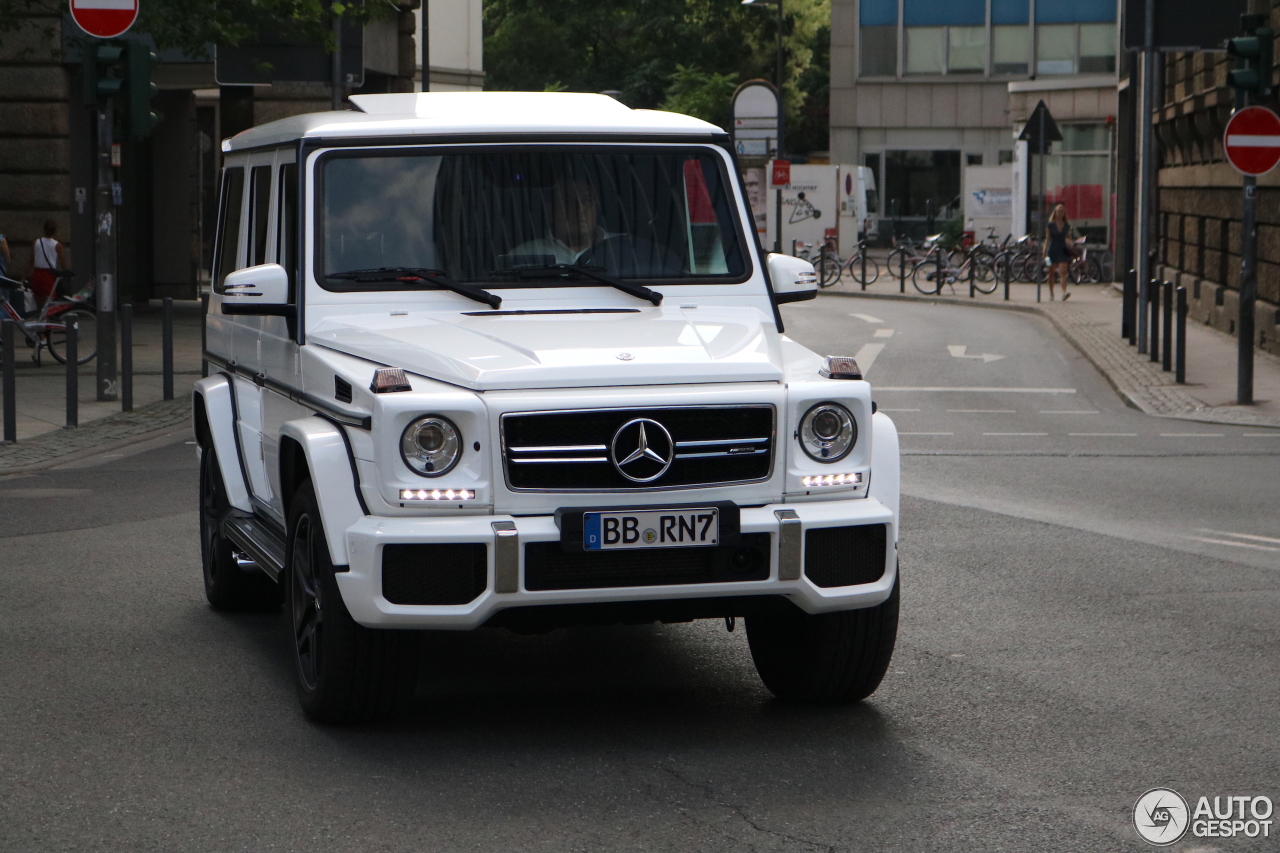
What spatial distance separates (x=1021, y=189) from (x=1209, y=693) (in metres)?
35.8

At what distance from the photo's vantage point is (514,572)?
17.2 ft

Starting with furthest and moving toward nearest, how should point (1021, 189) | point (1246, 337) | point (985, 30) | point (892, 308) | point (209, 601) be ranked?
point (985, 30) < point (1021, 189) < point (892, 308) < point (1246, 337) < point (209, 601)

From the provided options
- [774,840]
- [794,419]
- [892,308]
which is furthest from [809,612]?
[892,308]

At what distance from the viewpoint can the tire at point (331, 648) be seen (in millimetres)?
5496

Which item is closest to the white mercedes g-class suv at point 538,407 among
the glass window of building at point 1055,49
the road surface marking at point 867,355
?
the road surface marking at point 867,355

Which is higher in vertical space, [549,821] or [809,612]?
[809,612]

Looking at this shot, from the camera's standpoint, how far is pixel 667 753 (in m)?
5.48

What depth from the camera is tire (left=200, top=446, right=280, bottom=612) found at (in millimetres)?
7652

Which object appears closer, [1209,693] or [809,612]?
[809,612]

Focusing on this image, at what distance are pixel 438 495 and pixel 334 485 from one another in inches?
13.1

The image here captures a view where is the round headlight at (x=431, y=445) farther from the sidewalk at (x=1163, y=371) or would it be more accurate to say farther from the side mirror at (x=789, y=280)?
the sidewalk at (x=1163, y=371)

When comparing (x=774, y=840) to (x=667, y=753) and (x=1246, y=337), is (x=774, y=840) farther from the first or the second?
(x=1246, y=337)

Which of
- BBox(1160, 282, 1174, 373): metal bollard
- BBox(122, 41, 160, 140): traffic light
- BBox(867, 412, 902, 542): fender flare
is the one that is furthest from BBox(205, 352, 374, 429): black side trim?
BBox(1160, 282, 1174, 373): metal bollard

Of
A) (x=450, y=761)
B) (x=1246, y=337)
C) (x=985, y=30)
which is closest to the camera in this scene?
(x=450, y=761)
